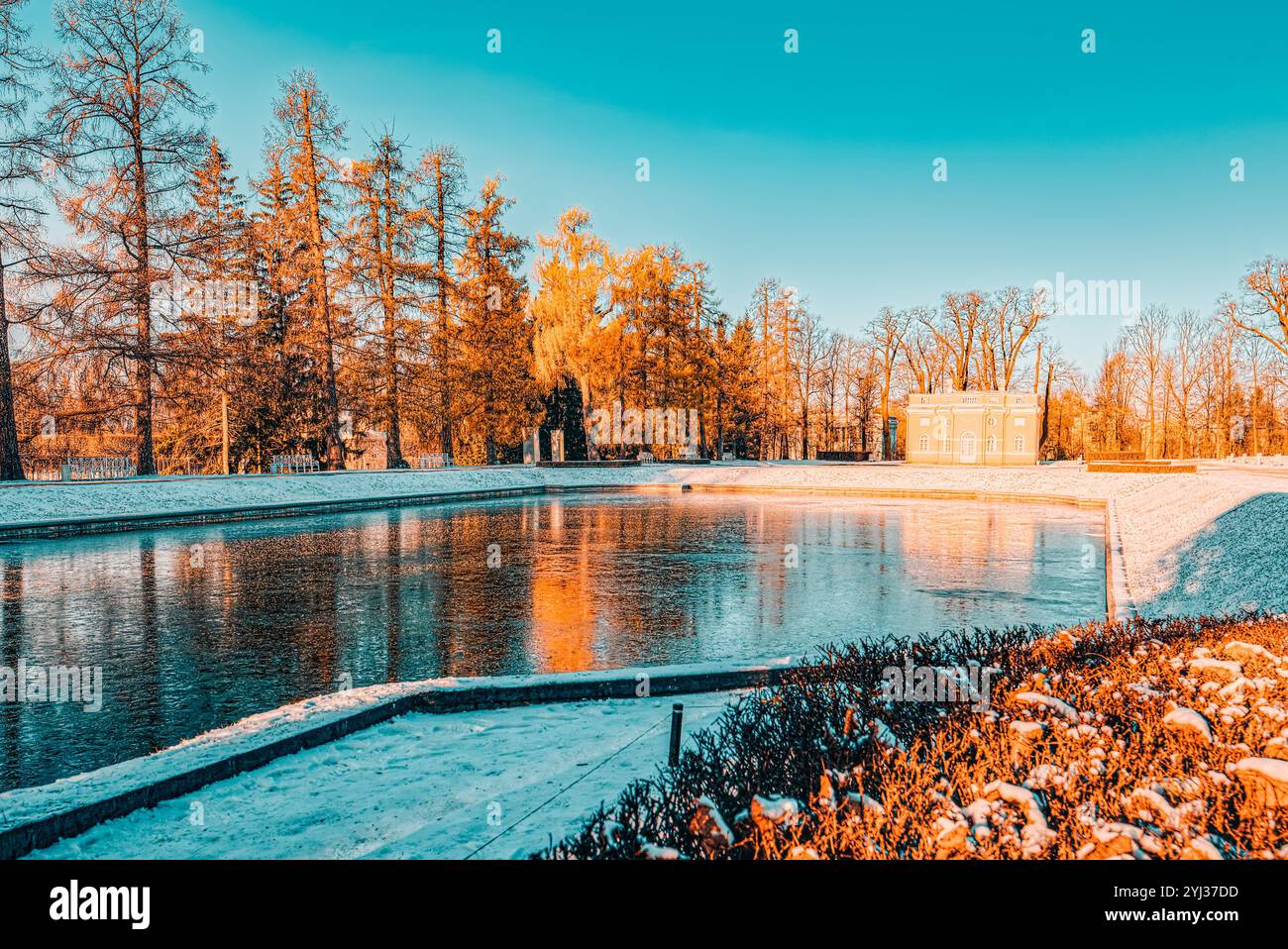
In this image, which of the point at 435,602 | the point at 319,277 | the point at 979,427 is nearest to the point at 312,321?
the point at 319,277

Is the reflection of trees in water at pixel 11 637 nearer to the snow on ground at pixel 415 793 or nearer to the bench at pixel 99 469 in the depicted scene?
the snow on ground at pixel 415 793

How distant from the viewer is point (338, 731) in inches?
194

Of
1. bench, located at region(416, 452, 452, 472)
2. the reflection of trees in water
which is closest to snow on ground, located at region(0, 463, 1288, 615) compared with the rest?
bench, located at region(416, 452, 452, 472)

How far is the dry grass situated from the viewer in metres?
2.68

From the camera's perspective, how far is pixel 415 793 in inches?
159

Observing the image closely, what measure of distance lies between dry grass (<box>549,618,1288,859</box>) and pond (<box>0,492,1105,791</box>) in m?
3.47

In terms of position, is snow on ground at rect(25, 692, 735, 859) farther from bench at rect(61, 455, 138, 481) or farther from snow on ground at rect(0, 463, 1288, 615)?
bench at rect(61, 455, 138, 481)

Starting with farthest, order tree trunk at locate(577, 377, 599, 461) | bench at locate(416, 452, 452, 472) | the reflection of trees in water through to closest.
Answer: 1. tree trunk at locate(577, 377, 599, 461)
2. bench at locate(416, 452, 452, 472)
3. the reflection of trees in water
